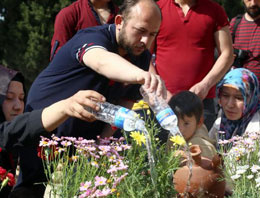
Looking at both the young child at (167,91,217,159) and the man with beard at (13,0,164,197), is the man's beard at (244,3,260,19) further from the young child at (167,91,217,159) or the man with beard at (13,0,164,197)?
the man with beard at (13,0,164,197)

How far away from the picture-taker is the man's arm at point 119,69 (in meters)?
1.88

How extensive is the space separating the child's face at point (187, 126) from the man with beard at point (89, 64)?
54cm

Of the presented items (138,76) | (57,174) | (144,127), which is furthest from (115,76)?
(57,174)

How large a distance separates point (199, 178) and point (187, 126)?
1161 mm

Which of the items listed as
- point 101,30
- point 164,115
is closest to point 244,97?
point 101,30

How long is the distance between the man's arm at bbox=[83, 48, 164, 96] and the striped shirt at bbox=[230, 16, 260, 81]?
Result: 2.28m

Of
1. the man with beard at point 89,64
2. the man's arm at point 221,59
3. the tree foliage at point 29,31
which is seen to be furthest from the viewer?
the tree foliage at point 29,31

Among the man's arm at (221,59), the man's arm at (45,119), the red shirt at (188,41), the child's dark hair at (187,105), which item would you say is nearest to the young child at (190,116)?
the child's dark hair at (187,105)

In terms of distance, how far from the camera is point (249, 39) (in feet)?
14.0

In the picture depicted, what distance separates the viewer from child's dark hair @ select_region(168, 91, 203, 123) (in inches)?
130

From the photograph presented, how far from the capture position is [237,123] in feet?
13.0

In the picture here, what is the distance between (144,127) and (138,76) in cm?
23

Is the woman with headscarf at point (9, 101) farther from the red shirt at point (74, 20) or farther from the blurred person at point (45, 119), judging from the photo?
the blurred person at point (45, 119)

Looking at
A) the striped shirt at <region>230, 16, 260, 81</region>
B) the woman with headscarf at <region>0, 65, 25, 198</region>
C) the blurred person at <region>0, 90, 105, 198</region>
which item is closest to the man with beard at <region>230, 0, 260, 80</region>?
the striped shirt at <region>230, 16, 260, 81</region>
